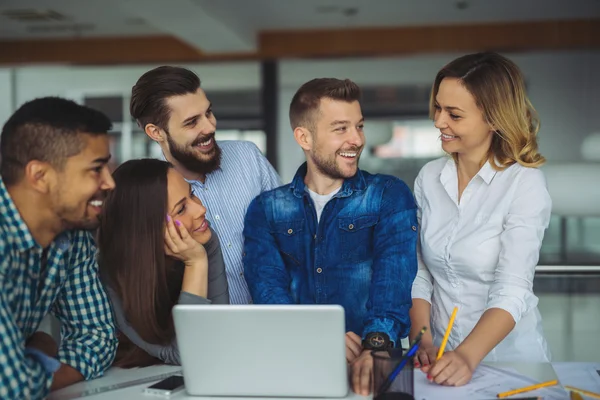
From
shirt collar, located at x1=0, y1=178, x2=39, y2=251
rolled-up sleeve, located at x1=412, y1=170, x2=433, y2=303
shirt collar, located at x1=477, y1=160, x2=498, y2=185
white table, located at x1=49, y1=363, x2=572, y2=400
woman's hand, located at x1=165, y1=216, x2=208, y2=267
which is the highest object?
shirt collar, located at x1=477, y1=160, x2=498, y2=185

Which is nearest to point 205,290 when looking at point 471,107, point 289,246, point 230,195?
point 289,246

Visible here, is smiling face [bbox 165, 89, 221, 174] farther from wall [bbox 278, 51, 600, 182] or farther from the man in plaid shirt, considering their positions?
wall [bbox 278, 51, 600, 182]

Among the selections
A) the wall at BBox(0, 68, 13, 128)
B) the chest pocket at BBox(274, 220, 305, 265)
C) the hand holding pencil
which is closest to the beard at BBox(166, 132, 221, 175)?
the chest pocket at BBox(274, 220, 305, 265)

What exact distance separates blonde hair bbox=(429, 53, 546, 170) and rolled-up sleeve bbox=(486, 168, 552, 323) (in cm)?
9

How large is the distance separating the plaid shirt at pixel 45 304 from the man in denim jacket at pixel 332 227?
0.52 m

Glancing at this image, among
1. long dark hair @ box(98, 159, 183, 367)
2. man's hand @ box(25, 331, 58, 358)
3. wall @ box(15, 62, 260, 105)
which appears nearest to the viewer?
man's hand @ box(25, 331, 58, 358)

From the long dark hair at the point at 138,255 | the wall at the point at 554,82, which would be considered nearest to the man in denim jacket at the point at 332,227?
the long dark hair at the point at 138,255

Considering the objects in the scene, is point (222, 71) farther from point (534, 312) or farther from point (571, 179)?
point (534, 312)

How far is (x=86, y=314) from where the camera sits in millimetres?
1876

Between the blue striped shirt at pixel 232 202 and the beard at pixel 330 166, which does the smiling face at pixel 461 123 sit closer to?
the beard at pixel 330 166

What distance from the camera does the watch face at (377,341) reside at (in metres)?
1.93

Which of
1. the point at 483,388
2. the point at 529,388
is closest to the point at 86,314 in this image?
the point at 483,388

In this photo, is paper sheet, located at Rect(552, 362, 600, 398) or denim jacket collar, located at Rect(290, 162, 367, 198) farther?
denim jacket collar, located at Rect(290, 162, 367, 198)

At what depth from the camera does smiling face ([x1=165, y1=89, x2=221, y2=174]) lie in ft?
7.91
